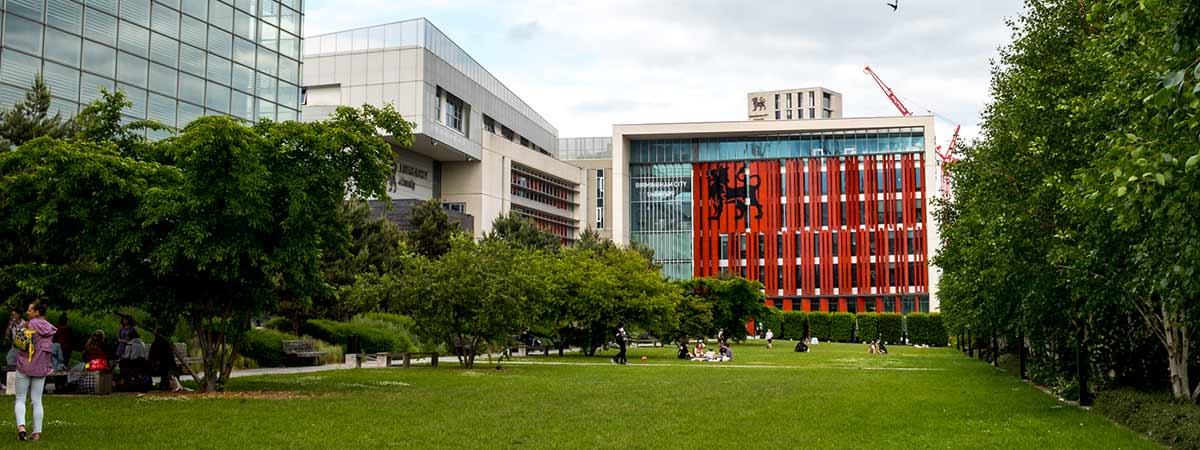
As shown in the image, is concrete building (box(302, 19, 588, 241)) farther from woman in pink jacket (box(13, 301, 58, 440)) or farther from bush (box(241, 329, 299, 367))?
woman in pink jacket (box(13, 301, 58, 440))

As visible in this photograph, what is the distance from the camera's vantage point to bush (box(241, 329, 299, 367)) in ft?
108

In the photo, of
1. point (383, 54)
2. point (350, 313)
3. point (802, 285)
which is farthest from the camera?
point (802, 285)

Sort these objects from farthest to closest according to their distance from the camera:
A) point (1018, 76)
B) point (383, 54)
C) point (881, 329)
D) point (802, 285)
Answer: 1. point (802, 285)
2. point (881, 329)
3. point (383, 54)
4. point (1018, 76)

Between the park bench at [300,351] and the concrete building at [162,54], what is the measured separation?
12566 mm

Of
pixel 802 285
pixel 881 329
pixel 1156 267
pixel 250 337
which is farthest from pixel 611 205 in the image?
pixel 1156 267

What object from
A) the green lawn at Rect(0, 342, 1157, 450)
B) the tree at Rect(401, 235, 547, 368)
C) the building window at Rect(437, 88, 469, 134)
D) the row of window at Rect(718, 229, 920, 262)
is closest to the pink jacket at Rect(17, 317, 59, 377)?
the green lawn at Rect(0, 342, 1157, 450)

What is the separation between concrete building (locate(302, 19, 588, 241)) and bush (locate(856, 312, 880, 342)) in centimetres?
3101

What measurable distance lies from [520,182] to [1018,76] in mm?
81079

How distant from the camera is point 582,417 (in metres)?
16.9

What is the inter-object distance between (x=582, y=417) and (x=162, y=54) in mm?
34101

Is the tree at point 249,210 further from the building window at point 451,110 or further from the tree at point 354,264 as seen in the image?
the building window at point 451,110

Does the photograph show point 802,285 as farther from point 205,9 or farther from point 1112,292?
point 1112,292

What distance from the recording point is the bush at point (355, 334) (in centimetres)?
3981

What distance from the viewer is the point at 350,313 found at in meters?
46.2
